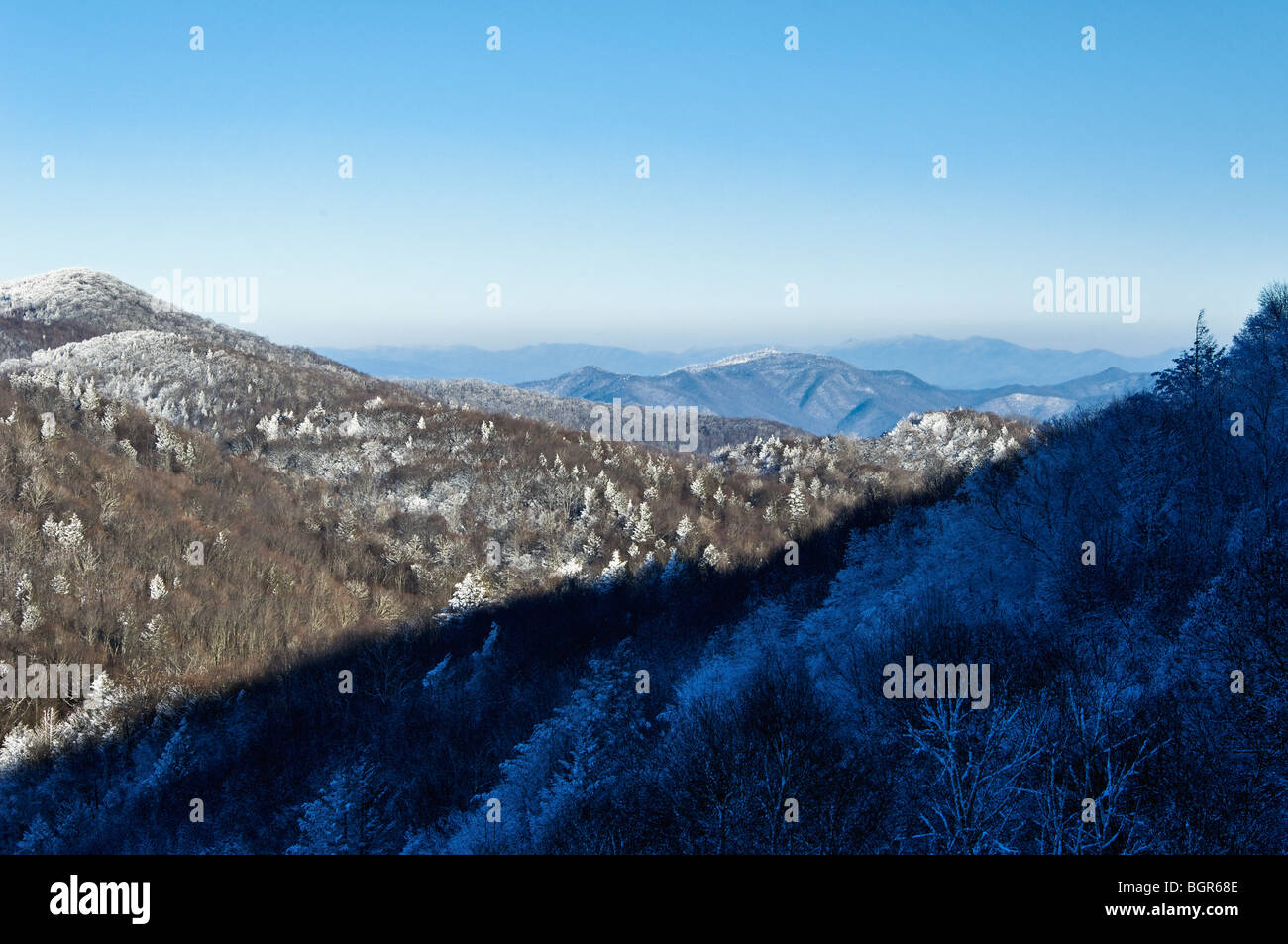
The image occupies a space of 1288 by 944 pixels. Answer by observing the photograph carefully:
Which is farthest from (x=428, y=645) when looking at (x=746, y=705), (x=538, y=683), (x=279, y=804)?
(x=746, y=705)

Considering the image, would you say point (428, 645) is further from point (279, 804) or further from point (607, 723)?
point (607, 723)
